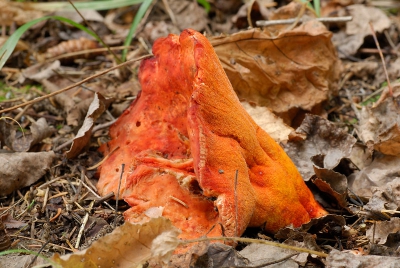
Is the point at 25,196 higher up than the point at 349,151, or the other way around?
the point at 349,151

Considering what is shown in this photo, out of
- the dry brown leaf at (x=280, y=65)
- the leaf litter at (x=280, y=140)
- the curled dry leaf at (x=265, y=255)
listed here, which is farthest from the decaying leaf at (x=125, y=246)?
the dry brown leaf at (x=280, y=65)

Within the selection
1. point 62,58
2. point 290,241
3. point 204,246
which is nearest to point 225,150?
point 204,246

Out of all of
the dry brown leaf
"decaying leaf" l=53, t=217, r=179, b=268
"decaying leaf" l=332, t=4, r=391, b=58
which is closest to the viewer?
"decaying leaf" l=53, t=217, r=179, b=268

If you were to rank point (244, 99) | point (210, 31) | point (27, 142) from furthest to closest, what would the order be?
point (210, 31)
point (244, 99)
point (27, 142)

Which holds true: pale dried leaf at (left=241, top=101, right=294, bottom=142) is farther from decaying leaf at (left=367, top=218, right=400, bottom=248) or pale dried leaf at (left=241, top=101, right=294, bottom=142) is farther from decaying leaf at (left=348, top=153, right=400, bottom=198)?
decaying leaf at (left=367, top=218, right=400, bottom=248)

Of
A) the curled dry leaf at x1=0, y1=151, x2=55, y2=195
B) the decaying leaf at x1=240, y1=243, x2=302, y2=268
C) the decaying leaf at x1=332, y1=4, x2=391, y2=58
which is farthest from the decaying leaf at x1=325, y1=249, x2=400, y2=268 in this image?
the decaying leaf at x1=332, y1=4, x2=391, y2=58

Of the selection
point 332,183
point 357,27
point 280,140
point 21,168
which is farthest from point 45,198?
point 357,27

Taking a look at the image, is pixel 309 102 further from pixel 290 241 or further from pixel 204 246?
pixel 204 246

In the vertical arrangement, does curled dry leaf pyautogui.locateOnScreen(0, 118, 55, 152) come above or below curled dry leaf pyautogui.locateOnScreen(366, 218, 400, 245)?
below
